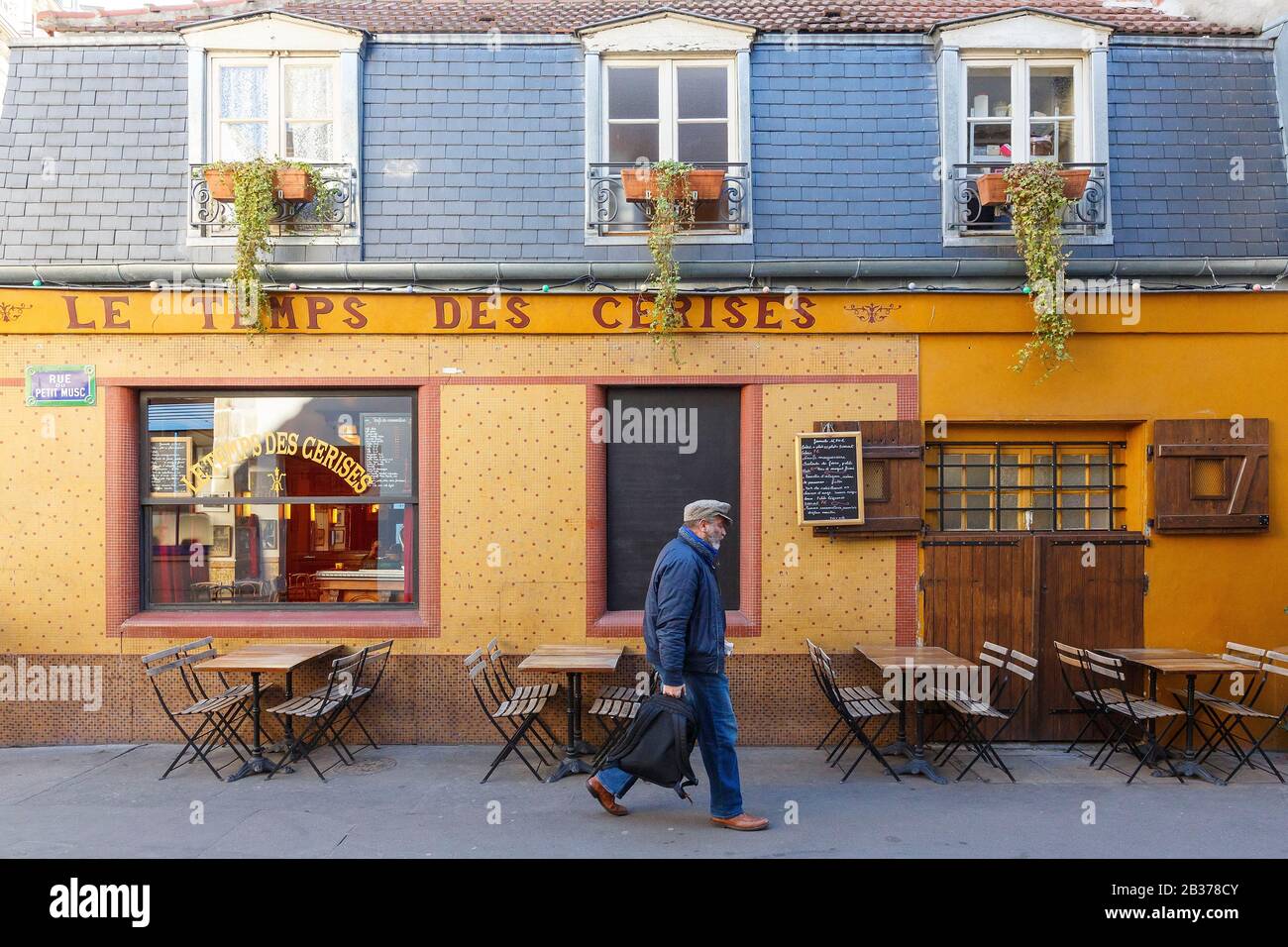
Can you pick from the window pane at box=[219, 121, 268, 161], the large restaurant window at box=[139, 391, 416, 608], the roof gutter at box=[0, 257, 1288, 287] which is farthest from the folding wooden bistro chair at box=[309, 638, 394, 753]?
the window pane at box=[219, 121, 268, 161]

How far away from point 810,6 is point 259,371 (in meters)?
6.63

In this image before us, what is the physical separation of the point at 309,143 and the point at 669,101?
134 inches

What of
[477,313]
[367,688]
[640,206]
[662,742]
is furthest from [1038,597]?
[367,688]

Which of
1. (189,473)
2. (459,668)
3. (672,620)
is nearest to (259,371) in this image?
(189,473)

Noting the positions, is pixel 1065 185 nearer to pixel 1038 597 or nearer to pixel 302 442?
pixel 1038 597

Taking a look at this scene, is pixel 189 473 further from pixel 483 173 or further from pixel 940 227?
pixel 940 227

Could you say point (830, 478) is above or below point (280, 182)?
below

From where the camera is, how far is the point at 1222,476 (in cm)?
794

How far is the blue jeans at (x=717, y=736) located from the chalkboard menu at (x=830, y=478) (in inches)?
92.2

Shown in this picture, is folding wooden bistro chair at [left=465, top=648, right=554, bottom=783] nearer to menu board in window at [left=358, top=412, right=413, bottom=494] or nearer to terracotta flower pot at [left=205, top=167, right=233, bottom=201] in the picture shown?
menu board in window at [left=358, top=412, right=413, bottom=494]

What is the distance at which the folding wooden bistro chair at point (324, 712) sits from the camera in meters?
7.00

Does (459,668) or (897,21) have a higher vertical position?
(897,21)

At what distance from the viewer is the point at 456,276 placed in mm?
7914

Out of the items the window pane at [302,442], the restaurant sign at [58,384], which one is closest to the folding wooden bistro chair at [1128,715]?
the window pane at [302,442]
